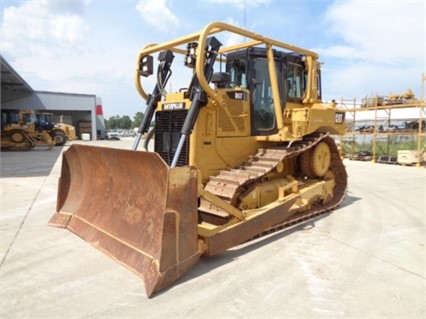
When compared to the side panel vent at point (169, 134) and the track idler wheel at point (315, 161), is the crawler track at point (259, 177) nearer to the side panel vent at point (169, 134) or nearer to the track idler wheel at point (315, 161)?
the track idler wheel at point (315, 161)

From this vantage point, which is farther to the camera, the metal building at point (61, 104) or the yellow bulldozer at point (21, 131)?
the metal building at point (61, 104)

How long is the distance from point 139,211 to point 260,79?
119 inches

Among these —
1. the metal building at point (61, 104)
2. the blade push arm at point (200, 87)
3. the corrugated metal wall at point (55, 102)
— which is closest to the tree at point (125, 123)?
the metal building at point (61, 104)

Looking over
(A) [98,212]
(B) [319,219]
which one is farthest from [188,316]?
(B) [319,219]

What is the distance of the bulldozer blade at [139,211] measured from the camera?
3.47m

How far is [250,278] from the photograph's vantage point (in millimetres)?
3664

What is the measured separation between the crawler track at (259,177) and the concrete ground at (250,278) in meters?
0.48

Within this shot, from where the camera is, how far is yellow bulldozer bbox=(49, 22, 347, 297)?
3.68 m

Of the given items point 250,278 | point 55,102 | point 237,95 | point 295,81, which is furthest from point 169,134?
point 55,102

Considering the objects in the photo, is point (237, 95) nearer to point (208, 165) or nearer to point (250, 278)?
point (208, 165)

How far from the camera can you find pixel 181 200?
358 cm

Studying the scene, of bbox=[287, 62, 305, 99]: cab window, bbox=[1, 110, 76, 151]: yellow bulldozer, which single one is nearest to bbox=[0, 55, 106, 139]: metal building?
bbox=[1, 110, 76, 151]: yellow bulldozer

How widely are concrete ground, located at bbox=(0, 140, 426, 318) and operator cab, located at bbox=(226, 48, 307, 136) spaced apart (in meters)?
1.84

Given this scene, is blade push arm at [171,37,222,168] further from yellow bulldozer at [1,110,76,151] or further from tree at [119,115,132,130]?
tree at [119,115,132,130]
